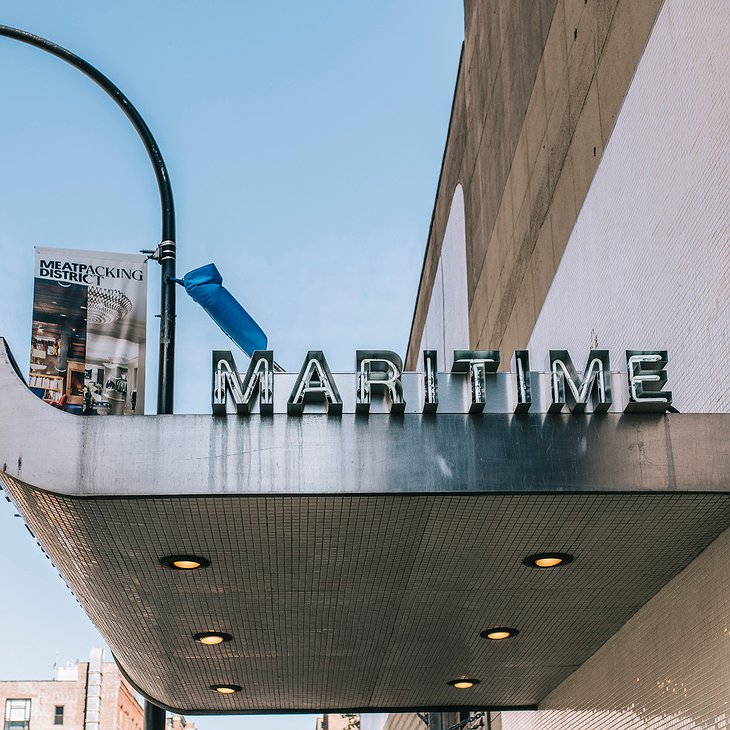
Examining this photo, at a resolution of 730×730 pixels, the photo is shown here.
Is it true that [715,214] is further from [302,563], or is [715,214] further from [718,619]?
[302,563]

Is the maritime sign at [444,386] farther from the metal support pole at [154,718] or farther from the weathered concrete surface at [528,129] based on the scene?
the metal support pole at [154,718]

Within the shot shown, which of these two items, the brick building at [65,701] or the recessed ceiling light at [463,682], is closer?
the recessed ceiling light at [463,682]

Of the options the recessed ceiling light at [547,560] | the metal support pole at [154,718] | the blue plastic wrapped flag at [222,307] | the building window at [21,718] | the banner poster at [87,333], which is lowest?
the metal support pole at [154,718]

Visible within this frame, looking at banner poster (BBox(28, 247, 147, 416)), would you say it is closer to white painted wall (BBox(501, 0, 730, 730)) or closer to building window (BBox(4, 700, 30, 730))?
white painted wall (BBox(501, 0, 730, 730))

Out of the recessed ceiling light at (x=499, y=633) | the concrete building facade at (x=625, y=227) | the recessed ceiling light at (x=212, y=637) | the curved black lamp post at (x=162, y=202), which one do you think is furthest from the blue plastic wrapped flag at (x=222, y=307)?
the recessed ceiling light at (x=499, y=633)

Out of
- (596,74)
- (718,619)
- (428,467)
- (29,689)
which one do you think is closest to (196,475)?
(428,467)

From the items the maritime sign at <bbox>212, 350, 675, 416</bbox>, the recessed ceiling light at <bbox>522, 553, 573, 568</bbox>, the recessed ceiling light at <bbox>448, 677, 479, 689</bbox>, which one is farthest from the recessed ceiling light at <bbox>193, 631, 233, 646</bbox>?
the maritime sign at <bbox>212, 350, 675, 416</bbox>

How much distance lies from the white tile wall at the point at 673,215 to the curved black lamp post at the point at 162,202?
4479 mm

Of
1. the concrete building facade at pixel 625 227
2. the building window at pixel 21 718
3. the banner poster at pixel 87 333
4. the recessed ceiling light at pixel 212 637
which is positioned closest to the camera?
the concrete building facade at pixel 625 227

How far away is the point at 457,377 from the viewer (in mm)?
8914

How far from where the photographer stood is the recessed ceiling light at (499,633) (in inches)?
496

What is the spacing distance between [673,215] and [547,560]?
3091 mm

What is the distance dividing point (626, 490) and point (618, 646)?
14.6ft

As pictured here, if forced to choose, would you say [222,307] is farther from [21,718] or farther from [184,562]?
[21,718]
